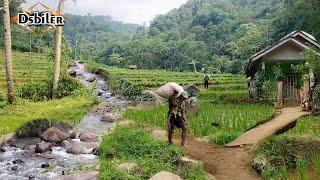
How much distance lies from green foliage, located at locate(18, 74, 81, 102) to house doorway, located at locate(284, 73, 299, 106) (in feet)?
45.8

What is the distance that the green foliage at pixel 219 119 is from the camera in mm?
14672

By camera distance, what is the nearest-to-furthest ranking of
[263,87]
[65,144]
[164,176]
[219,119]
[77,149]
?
[164,176] → [77,149] → [65,144] → [219,119] → [263,87]

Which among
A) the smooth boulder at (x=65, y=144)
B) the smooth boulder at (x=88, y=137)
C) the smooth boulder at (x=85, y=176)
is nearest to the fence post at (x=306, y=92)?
the smooth boulder at (x=88, y=137)

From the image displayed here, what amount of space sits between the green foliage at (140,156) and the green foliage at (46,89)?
14796mm

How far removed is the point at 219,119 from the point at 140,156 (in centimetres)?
694

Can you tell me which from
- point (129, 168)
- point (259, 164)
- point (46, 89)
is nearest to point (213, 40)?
point (46, 89)

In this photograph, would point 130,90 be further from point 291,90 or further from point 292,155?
point 292,155

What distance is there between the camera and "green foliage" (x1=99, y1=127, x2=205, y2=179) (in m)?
9.49

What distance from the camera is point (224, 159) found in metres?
11.4

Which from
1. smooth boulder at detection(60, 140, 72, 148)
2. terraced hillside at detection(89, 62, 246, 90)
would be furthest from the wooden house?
smooth boulder at detection(60, 140, 72, 148)

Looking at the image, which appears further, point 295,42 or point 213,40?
point 213,40

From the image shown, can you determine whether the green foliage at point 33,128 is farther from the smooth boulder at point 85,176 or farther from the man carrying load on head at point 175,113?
the smooth boulder at point 85,176

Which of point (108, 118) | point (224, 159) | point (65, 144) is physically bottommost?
point (65, 144)

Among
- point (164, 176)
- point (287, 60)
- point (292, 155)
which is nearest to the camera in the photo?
point (164, 176)
